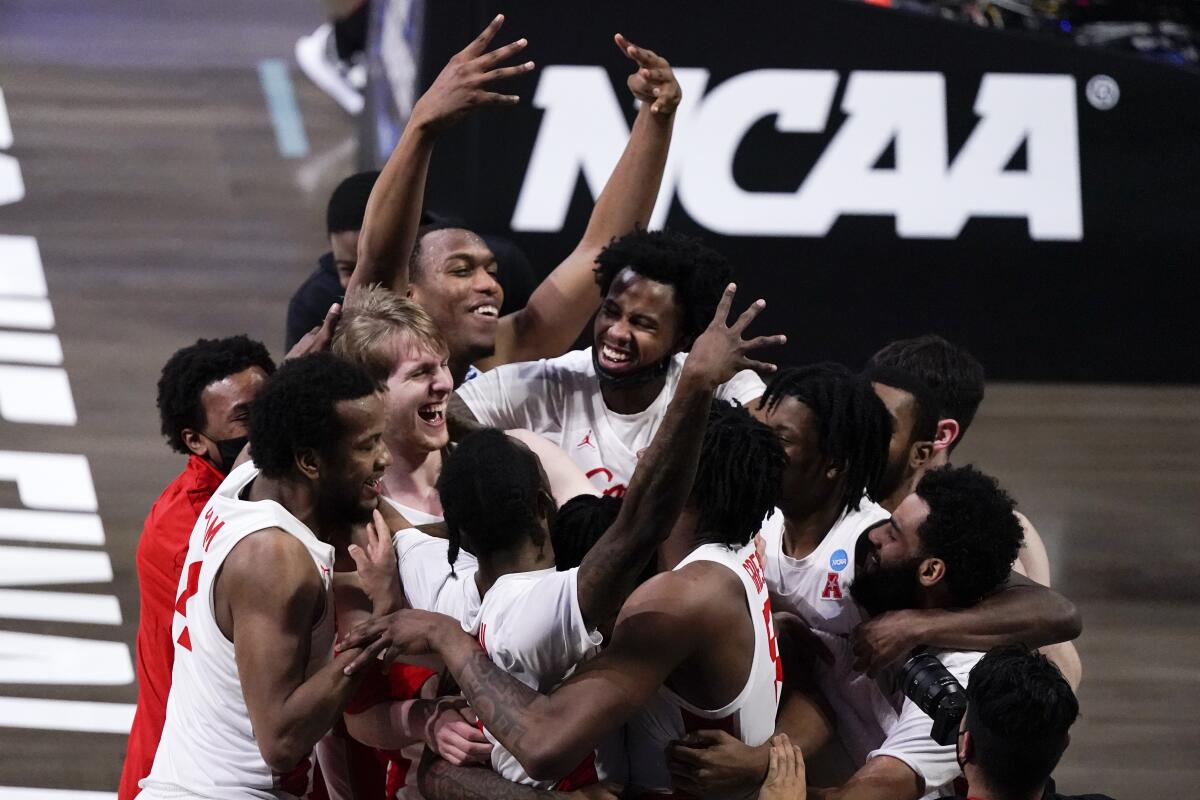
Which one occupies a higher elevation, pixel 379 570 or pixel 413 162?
pixel 413 162

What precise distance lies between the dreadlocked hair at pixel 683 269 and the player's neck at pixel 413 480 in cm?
76

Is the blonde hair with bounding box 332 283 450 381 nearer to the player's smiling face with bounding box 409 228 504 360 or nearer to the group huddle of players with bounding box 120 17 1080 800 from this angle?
the group huddle of players with bounding box 120 17 1080 800

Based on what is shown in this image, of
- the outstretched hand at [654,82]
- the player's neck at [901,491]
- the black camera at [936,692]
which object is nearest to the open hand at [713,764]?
the black camera at [936,692]

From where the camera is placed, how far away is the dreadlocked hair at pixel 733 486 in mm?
3197

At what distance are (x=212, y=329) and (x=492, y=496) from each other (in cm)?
639

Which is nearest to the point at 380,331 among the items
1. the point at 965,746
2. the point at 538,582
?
the point at 538,582

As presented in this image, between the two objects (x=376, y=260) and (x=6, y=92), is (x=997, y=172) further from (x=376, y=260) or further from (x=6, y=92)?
(x=6, y=92)

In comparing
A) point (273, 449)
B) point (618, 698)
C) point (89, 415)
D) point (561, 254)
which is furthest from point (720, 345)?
point (89, 415)

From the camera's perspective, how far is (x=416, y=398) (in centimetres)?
391

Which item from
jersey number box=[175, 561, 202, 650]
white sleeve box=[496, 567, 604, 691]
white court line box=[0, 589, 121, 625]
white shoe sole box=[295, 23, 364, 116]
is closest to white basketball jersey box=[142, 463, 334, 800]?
jersey number box=[175, 561, 202, 650]

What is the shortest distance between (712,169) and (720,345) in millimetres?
5677

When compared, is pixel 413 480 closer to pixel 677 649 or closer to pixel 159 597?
pixel 159 597

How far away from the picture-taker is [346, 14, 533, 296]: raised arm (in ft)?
13.5

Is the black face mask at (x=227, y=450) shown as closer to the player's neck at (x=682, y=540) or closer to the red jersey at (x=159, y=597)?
the red jersey at (x=159, y=597)
